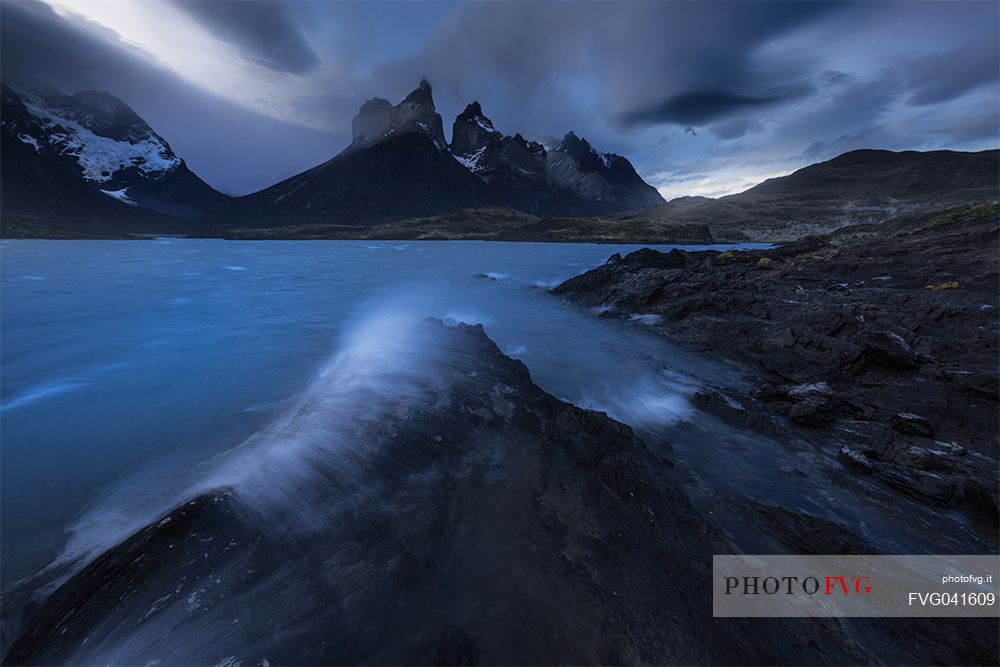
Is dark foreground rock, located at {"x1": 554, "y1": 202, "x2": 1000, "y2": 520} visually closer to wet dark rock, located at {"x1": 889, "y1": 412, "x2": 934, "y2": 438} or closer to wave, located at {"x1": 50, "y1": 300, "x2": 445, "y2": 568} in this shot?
wet dark rock, located at {"x1": 889, "y1": 412, "x2": 934, "y2": 438}

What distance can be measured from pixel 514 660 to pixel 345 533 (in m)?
2.42

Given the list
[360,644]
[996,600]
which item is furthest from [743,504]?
[360,644]

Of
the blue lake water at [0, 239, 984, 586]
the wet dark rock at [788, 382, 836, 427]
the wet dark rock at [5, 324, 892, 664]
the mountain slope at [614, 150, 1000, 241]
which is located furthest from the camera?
the mountain slope at [614, 150, 1000, 241]

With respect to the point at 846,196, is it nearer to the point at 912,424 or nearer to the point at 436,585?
the point at 912,424

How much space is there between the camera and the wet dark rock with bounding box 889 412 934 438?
7141 millimetres

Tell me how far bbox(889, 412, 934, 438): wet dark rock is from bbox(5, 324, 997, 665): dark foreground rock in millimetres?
4561

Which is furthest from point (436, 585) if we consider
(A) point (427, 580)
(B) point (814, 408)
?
(B) point (814, 408)

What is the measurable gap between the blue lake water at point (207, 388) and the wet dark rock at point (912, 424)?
232 centimetres

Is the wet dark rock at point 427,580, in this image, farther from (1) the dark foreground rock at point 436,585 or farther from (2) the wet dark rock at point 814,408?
(2) the wet dark rock at point 814,408

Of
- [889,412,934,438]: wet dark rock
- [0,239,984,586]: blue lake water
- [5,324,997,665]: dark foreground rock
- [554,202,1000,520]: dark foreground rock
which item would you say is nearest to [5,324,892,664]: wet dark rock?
[5,324,997,665]: dark foreground rock

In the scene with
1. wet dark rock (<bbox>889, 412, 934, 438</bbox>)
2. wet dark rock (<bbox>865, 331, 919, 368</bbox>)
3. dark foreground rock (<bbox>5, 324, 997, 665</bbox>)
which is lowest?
wet dark rock (<bbox>889, 412, 934, 438</bbox>)

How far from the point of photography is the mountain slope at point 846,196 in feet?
401

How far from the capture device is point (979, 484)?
5691mm

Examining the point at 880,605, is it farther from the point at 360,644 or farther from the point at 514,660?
the point at 360,644
